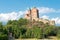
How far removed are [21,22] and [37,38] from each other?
57.3 ft

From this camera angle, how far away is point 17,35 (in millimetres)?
39625

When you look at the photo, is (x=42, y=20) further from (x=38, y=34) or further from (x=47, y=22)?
(x=38, y=34)

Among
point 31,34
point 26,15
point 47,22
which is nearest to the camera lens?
point 31,34

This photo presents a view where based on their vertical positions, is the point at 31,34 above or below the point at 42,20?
below

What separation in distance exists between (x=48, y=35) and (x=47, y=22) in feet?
47.9

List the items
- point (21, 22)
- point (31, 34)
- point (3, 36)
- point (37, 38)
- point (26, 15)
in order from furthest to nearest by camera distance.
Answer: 1. point (26, 15)
2. point (21, 22)
3. point (31, 34)
4. point (37, 38)
5. point (3, 36)

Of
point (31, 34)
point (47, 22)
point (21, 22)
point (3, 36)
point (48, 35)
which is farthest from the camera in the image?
point (47, 22)

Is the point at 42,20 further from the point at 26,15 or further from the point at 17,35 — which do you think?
the point at 17,35

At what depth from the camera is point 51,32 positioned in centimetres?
4528

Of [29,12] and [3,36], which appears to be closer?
[3,36]

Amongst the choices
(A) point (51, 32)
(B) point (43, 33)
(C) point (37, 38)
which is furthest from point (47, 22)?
(C) point (37, 38)

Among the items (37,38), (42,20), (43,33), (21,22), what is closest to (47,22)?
(42,20)

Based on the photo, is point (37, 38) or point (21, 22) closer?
point (37, 38)

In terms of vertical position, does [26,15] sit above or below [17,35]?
above
